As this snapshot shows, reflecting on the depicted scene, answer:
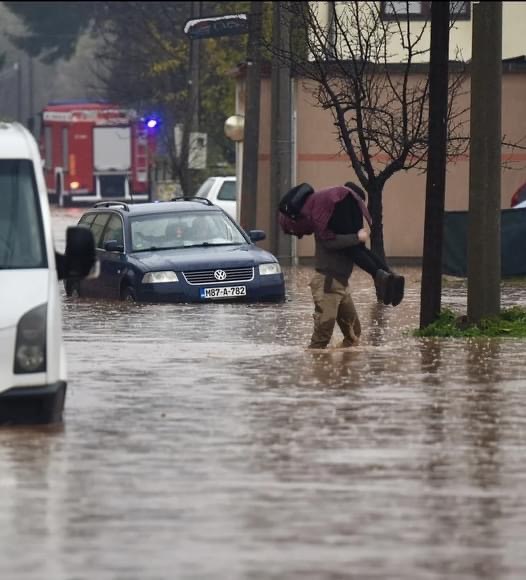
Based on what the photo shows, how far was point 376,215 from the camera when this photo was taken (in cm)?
2612

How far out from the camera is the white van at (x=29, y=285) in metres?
12.7

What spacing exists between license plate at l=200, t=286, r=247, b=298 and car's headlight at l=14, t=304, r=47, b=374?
12284 mm

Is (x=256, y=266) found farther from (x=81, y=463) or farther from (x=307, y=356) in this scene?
(x=81, y=463)

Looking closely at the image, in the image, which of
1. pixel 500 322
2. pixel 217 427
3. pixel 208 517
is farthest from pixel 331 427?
pixel 500 322

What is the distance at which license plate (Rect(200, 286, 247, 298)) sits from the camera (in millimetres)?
25047

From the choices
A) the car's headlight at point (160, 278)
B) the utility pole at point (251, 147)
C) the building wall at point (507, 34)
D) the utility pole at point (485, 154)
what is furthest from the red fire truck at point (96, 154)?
the utility pole at point (485, 154)

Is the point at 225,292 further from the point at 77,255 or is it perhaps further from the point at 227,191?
the point at 227,191

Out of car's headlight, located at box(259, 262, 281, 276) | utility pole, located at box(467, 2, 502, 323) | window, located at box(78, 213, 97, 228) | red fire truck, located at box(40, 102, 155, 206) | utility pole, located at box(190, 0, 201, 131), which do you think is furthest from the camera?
red fire truck, located at box(40, 102, 155, 206)

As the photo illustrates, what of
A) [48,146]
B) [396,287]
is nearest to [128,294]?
[396,287]

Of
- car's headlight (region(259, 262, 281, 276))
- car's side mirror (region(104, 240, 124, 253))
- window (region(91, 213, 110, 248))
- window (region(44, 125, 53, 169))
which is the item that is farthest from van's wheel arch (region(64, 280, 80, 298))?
window (region(44, 125, 53, 169))

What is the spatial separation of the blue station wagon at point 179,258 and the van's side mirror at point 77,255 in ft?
37.3

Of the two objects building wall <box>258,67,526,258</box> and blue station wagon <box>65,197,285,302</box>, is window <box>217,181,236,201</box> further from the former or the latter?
blue station wagon <box>65,197,285,302</box>

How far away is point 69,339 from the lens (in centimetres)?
1973

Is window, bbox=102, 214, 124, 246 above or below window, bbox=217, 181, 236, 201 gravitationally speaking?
above
